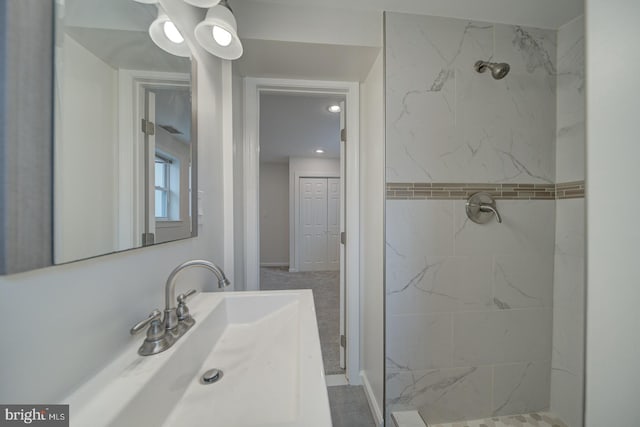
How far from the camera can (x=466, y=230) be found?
46.4 inches

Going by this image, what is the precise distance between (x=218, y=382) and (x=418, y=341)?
40.5 inches

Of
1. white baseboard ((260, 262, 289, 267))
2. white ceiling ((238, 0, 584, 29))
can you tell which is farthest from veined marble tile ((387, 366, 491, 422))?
white baseboard ((260, 262, 289, 267))

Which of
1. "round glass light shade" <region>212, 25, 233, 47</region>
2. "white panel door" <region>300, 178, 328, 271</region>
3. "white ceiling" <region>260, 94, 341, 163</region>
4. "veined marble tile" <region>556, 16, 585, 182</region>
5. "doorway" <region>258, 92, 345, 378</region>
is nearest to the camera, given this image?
"round glass light shade" <region>212, 25, 233, 47</region>

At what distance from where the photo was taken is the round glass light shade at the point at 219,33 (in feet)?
2.53

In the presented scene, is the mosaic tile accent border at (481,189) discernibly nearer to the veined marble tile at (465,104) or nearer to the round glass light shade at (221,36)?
the veined marble tile at (465,104)

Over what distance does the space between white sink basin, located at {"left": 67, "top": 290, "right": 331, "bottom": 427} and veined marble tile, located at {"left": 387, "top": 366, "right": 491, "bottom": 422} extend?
0.82 m

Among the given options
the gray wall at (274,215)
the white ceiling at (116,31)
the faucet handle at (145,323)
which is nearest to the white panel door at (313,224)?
the gray wall at (274,215)

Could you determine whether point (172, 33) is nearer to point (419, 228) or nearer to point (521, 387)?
point (419, 228)

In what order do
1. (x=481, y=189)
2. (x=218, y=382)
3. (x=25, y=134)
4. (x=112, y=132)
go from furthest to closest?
(x=481, y=189) → (x=218, y=382) → (x=112, y=132) → (x=25, y=134)

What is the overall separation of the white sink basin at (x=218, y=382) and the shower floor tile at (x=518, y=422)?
3.78 feet

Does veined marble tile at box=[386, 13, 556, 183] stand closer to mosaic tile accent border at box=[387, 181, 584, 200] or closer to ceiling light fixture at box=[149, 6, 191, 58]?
mosaic tile accent border at box=[387, 181, 584, 200]

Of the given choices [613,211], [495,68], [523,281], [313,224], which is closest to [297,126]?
[495,68]

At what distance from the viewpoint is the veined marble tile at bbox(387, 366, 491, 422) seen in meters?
1.15

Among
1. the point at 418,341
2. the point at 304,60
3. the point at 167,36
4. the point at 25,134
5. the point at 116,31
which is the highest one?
the point at 304,60
